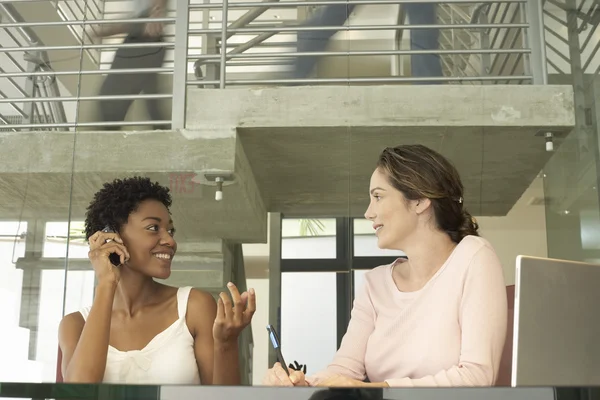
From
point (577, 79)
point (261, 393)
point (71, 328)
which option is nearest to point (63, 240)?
point (71, 328)

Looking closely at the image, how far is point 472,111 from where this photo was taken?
146 inches

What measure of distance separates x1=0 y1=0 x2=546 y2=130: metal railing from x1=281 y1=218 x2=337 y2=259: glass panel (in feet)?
2.50

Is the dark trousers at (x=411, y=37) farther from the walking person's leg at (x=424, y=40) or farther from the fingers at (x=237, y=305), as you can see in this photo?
the fingers at (x=237, y=305)

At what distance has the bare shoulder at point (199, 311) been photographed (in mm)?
2107

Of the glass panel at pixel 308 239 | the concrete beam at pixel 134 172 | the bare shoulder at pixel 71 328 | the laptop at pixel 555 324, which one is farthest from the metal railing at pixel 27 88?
the laptop at pixel 555 324

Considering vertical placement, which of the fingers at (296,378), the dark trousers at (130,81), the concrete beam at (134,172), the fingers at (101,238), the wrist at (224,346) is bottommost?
the fingers at (296,378)

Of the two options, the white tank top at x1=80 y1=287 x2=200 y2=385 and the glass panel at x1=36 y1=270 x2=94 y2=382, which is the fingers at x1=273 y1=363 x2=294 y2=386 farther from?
the glass panel at x1=36 y1=270 x2=94 y2=382

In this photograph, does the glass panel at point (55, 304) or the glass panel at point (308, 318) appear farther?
the glass panel at point (55, 304)

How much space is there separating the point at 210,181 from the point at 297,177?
0.42m

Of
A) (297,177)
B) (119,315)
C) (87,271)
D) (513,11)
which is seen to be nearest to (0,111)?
(87,271)

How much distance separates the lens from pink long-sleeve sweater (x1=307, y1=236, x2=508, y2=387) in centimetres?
148

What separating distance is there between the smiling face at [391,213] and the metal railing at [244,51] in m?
1.93

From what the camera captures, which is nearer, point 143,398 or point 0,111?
point 143,398

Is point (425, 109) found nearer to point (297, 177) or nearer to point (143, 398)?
point (297, 177)
